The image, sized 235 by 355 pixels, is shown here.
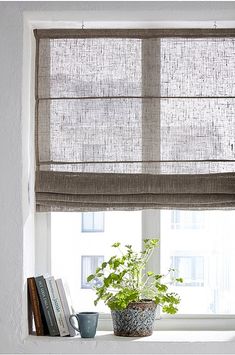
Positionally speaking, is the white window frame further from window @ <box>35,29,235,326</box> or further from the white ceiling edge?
the white ceiling edge

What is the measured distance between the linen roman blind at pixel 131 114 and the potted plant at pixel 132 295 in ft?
0.83

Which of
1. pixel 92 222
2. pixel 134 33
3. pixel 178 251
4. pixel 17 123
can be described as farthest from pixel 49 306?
pixel 134 33

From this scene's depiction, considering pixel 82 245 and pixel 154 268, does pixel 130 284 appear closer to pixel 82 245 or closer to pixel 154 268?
pixel 154 268

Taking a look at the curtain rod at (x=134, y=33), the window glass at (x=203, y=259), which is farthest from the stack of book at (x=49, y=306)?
the curtain rod at (x=134, y=33)

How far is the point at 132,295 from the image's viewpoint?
290cm

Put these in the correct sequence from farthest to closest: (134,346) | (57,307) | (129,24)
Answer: (129,24), (57,307), (134,346)

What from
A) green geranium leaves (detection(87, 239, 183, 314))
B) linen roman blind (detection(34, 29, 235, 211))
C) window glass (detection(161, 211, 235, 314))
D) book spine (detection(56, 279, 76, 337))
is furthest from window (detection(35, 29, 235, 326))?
book spine (detection(56, 279, 76, 337))

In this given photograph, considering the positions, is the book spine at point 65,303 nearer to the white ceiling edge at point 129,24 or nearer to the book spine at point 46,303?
the book spine at point 46,303

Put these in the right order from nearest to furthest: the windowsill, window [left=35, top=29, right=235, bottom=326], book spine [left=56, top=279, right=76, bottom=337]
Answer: the windowsill, book spine [left=56, top=279, right=76, bottom=337], window [left=35, top=29, right=235, bottom=326]

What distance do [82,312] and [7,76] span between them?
3.37 ft

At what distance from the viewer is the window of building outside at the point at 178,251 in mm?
3168

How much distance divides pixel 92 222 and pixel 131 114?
20.0 inches

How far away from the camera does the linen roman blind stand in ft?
10.2

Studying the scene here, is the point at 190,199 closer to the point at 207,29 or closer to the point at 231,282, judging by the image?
the point at 231,282
